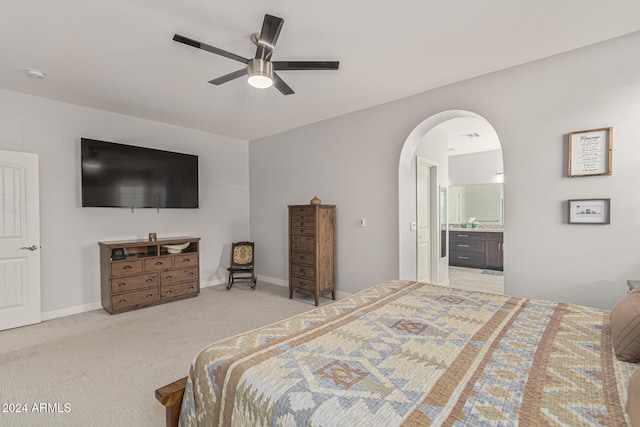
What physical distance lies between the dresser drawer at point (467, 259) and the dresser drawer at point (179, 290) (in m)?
5.80

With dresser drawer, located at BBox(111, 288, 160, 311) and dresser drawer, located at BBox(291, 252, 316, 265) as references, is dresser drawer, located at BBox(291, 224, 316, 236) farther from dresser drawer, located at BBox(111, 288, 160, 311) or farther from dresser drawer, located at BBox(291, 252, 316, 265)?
dresser drawer, located at BBox(111, 288, 160, 311)

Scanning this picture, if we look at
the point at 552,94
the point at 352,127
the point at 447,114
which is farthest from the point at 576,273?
the point at 352,127

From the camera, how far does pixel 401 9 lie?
2174mm

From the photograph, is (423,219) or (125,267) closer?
(125,267)

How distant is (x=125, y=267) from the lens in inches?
158

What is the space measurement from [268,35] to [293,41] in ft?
1.46

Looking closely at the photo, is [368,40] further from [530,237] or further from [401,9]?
[530,237]

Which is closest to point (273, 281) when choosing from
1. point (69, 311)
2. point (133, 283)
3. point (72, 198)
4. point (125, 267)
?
point (133, 283)

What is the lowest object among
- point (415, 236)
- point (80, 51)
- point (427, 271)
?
point (427, 271)

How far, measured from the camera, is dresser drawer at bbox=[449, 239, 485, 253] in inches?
277

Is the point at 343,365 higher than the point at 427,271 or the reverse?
higher

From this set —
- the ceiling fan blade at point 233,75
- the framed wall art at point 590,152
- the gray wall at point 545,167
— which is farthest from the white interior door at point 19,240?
the framed wall art at point 590,152

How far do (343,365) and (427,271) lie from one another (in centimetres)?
403

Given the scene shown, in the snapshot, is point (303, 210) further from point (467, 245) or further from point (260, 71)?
point (467, 245)
